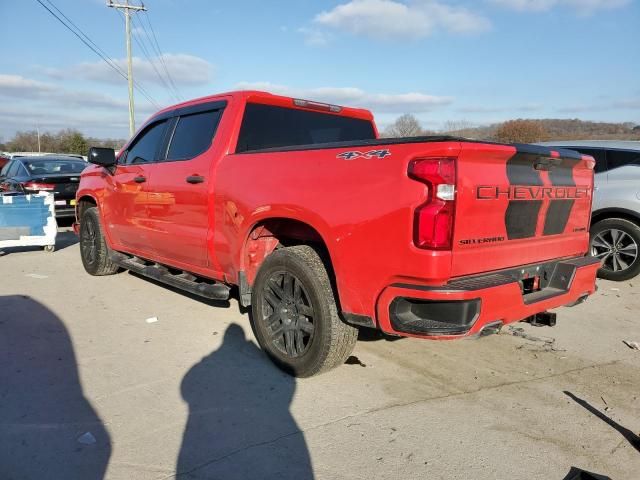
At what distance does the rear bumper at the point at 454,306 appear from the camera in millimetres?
2617

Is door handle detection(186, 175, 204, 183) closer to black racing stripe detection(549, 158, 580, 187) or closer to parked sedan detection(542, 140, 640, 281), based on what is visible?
black racing stripe detection(549, 158, 580, 187)

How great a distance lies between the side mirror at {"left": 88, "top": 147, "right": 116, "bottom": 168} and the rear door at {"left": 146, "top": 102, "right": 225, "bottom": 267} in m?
1.01

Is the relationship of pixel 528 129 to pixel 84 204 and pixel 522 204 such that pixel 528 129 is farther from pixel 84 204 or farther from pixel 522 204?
pixel 522 204

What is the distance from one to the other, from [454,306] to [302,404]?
4.02 ft

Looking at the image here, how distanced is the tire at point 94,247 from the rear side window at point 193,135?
217cm

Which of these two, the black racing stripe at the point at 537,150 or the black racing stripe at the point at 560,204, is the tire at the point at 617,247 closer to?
the black racing stripe at the point at 560,204

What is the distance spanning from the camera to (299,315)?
3494 mm

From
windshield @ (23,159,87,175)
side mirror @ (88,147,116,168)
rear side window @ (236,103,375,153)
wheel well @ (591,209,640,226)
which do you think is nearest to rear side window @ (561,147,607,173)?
wheel well @ (591,209,640,226)

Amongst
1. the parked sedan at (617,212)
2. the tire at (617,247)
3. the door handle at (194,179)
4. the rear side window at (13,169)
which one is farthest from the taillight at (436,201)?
the rear side window at (13,169)

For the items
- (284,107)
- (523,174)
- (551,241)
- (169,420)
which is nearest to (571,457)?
(551,241)

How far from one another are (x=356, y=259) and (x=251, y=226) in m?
1.06

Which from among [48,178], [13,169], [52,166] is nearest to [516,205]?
[48,178]

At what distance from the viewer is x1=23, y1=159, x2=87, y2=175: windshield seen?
10.8m

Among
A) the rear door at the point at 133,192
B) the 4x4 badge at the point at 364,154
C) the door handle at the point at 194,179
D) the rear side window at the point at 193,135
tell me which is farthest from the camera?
the rear door at the point at 133,192
